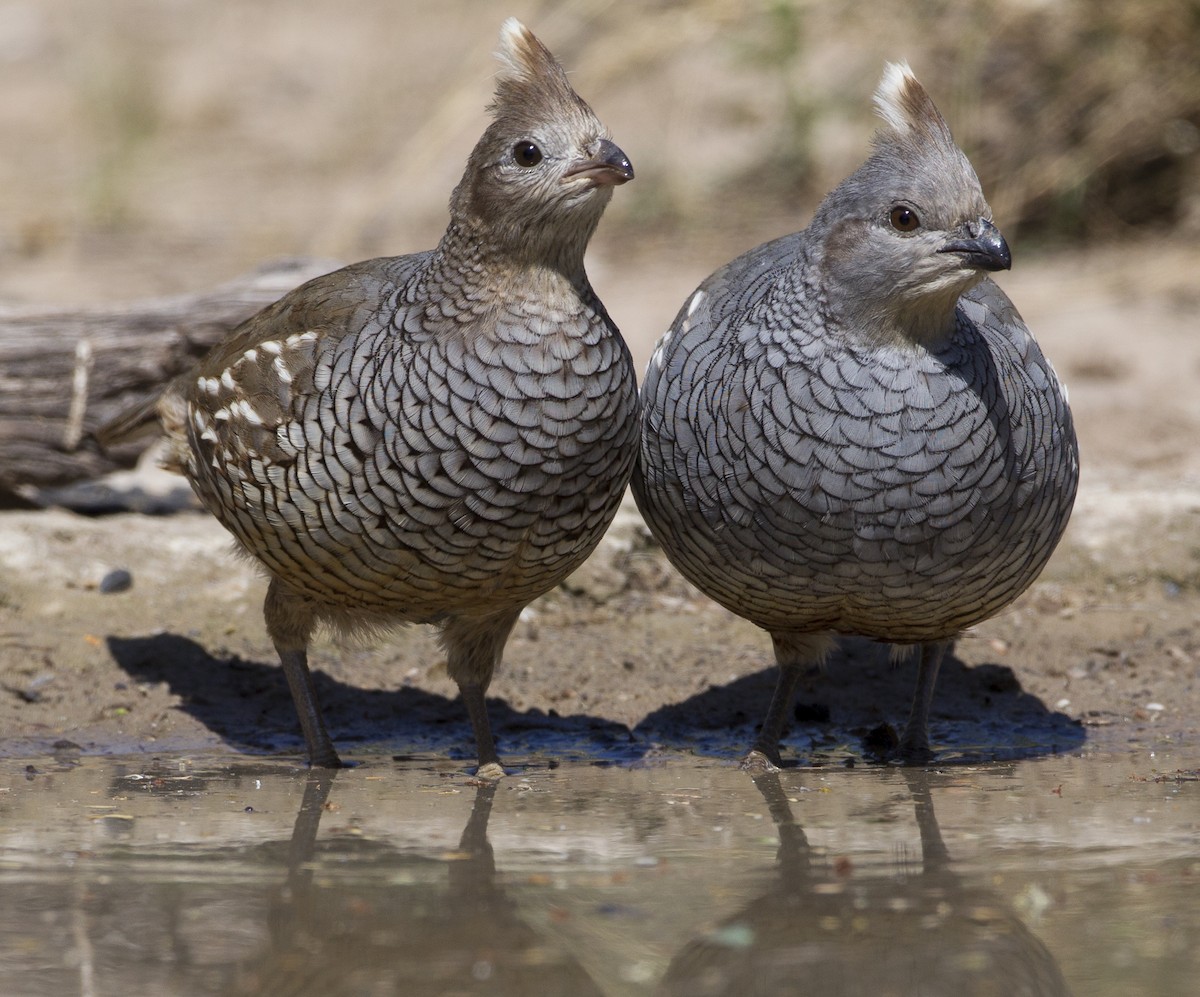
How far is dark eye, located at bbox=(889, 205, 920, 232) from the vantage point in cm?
501

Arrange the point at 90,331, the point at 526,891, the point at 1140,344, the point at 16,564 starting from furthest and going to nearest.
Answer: the point at 1140,344 < the point at 90,331 < the point at 16,564 < the point at 526,891

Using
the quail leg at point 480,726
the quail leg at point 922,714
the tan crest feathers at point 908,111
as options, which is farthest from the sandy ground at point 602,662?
the tan crest feathers at point 908,111

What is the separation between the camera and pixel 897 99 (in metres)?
5.21

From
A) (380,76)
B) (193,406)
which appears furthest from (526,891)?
(380,76)

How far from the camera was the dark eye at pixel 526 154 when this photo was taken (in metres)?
4.98

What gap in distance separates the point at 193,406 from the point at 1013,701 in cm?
333

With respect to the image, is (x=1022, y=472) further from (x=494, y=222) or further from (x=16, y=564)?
(x=16, y=564)

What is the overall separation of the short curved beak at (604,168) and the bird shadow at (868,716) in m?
2.24

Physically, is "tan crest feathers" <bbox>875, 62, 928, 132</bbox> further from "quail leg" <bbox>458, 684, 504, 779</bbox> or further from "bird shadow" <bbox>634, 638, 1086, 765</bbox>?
"quail leg" <bbox>458, 684, 504, 779</bbox>

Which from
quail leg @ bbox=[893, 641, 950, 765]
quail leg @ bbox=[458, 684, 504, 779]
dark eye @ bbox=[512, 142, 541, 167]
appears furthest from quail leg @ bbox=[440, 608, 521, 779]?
dark eye @ bbox=[512, 142, 541, 167]

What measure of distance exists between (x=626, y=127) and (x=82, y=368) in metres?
7.16

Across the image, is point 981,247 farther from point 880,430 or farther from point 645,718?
point 645,718

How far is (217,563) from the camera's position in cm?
728

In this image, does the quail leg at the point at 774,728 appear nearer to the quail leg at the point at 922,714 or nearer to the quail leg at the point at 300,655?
the quail leg at the point at 922,714
